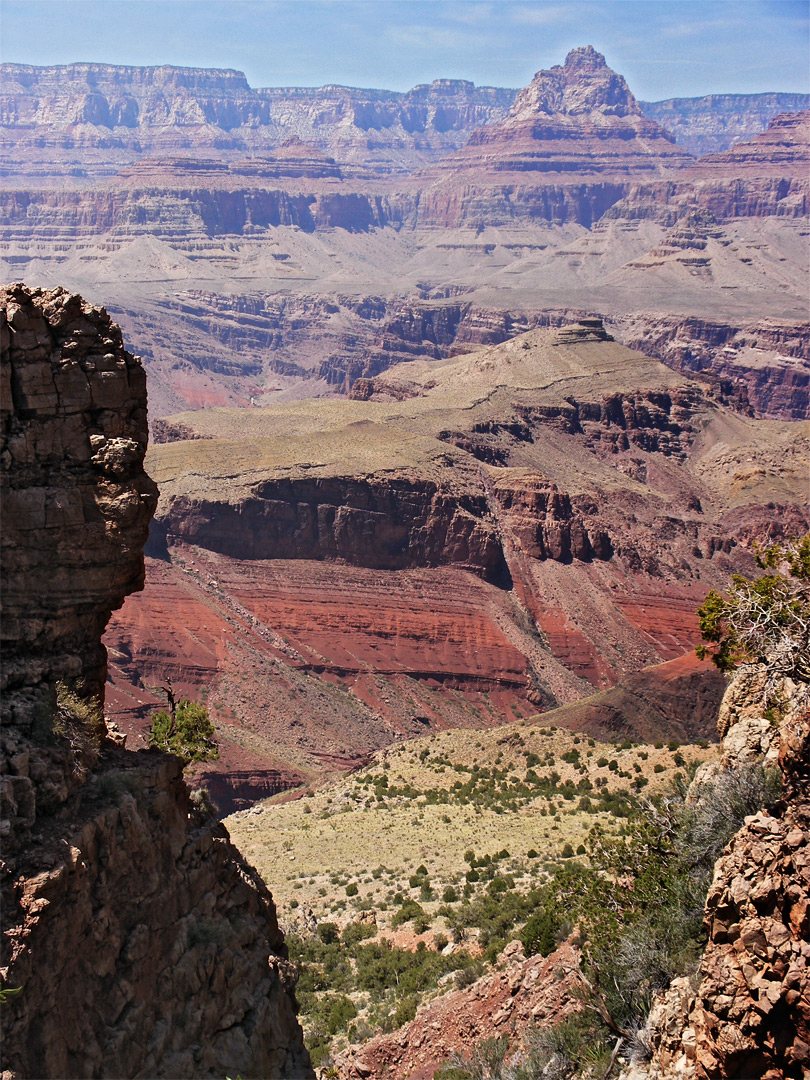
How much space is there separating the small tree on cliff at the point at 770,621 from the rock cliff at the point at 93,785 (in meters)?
11.4

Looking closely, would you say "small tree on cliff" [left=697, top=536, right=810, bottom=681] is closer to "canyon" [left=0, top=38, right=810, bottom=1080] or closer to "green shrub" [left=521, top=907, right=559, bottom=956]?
"canyon" [left=0, top=38, right=810, bottom=1080]

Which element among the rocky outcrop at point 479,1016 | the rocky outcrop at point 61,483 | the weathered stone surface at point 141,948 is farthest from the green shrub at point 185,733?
the rocky outcrop at point 61,483

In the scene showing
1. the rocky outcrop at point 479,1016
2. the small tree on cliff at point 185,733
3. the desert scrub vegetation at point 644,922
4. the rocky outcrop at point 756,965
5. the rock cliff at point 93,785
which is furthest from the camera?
the small tree on cliff at point 185,733

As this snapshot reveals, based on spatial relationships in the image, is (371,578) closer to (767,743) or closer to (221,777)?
(221,777)

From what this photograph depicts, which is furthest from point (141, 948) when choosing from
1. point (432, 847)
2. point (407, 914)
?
point (432, 847)

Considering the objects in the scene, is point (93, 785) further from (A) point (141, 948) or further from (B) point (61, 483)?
(B) point (61, 483)

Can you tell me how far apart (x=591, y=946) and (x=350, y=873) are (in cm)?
1967

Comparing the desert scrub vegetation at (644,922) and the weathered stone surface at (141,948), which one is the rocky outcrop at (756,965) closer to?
the desert scrub vegetation at (644,922)

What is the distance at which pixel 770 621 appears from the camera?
78.5 feet

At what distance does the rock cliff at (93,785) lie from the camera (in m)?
19.6

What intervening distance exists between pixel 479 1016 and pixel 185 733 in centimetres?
1086

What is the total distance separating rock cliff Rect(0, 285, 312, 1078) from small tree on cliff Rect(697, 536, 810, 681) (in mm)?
11430

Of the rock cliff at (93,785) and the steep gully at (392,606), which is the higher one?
the rock cliff at (93,785)

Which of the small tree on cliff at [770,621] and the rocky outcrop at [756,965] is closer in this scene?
the rocky outcrop at [756,965]
